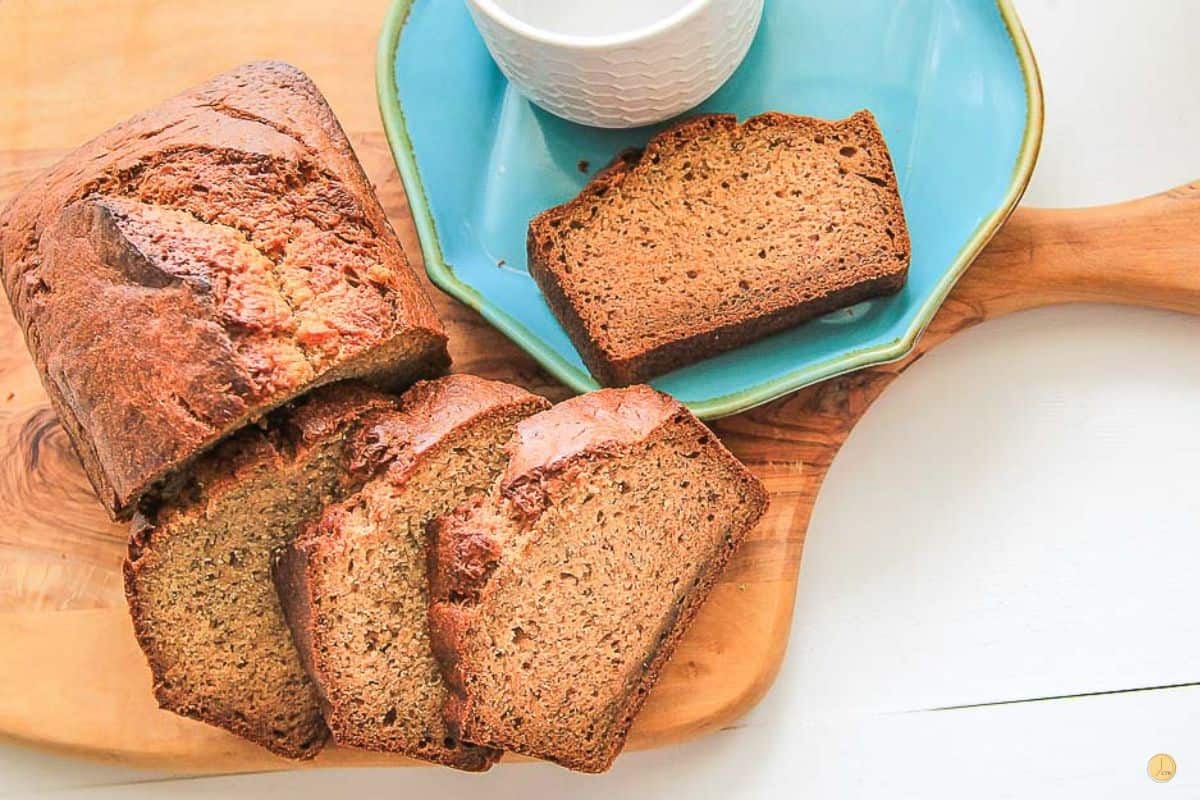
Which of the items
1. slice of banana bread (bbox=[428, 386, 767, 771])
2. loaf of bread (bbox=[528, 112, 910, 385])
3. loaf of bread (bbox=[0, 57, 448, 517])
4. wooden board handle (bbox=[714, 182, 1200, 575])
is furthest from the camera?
wooden board handle (bbox=[714, 182, 1200, 575])

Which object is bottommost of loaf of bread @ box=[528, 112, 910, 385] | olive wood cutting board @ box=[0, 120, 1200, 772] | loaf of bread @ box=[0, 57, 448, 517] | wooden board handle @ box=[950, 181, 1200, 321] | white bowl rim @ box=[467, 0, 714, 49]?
olive wood cutting board @ box=[0, 120, 1200, 772]

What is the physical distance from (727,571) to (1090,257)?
3.12 feet

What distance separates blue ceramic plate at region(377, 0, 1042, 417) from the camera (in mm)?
2447

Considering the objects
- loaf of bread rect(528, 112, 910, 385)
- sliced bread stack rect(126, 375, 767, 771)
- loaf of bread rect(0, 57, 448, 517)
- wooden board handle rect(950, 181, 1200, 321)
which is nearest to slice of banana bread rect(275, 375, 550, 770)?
sliced bread stack rect(126, 375, 767, 771)

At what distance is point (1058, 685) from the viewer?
262 cm

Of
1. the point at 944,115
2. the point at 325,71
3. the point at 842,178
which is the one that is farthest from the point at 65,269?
the point at 944,115

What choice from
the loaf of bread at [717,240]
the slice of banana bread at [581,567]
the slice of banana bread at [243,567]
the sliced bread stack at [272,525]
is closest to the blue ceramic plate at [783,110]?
the loaf of bread at [717,240]

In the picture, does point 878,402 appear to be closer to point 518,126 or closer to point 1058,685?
point 1058,685

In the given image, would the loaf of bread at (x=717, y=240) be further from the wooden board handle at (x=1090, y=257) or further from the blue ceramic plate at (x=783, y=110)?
the wooden board handle at (x=1090, y=257)

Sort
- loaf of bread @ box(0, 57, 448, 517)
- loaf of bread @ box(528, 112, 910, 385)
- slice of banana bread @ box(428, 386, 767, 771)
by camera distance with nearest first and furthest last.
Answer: loaf of bread @ box(0, 57, 448, 517)
slice of banana bread @ box(428, 386, 767, 771)
loaf of bread @ box(528, 112, 910, 385)

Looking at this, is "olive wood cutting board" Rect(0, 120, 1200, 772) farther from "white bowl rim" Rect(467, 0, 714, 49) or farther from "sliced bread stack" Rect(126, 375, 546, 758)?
"white bowl rim" Rect(467, 0, 714, 49)

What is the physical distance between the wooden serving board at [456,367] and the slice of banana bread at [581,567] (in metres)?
0.12

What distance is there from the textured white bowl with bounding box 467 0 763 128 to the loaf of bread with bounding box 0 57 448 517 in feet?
1.22

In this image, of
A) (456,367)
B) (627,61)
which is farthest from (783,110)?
(456,367)
